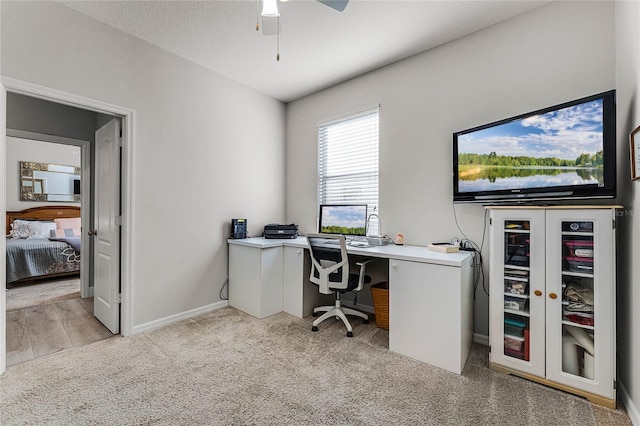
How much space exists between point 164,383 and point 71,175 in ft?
19.2

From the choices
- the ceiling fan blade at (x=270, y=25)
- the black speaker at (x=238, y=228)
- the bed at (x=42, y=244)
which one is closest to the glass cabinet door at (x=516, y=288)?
the ceiling fan blade at (x=270, y=25)

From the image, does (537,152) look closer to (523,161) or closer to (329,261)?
(523,161)

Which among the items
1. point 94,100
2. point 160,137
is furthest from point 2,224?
point 160,137

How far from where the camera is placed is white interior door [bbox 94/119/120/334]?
2.65m

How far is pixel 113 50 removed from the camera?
2465 mm

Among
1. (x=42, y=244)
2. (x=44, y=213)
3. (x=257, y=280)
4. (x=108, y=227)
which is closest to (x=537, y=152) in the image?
(x=257, y=280)

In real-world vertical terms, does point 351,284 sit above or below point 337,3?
below

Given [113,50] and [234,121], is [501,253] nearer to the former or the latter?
[234,121]

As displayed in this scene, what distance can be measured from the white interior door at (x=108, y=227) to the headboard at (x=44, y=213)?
3.61 meters

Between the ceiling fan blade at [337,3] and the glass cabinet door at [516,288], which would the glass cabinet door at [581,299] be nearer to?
the glass cabinet door at [516,288]

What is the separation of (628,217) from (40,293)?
611 cm

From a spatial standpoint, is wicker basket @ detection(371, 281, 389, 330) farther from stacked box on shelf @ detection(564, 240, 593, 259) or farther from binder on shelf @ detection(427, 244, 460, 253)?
stacked box on shelf @ detection(564, 240, 593, 259)

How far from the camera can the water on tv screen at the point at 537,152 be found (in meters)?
1.76

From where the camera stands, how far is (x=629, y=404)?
1588mm
